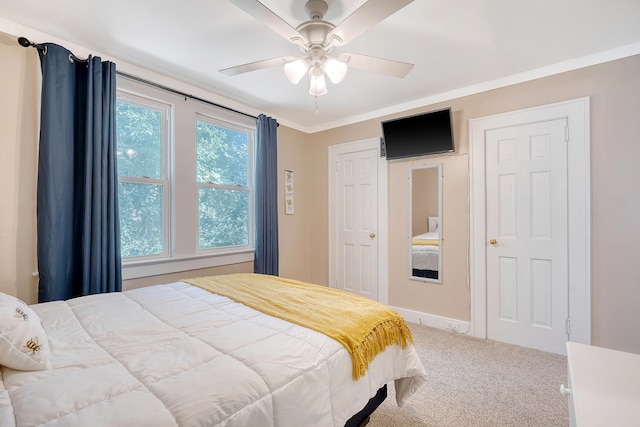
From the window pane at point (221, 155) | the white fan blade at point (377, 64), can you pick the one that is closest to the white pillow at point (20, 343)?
the white fan blade at point (377, 64)

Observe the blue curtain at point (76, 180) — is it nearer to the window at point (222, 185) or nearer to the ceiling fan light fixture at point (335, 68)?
the window at point (222, 185)

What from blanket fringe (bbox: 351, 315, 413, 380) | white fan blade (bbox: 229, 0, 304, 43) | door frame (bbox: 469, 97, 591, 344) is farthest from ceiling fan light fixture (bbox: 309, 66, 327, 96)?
door frame (bbox: 469, 97, 591, 344)

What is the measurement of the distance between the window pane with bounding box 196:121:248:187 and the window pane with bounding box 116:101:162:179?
0.40 metres

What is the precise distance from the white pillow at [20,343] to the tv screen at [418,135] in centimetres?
317

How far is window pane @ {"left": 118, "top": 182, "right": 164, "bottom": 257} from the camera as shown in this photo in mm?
2496

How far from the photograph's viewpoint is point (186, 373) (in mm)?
970

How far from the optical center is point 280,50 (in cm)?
225

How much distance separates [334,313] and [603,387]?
3.40ft

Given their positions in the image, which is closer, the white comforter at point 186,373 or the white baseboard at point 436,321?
the white comforter at point 186,373

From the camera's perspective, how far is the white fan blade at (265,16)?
1310 mm

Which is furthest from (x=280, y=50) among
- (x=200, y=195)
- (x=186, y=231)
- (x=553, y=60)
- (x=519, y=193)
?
(x=519, y=193)

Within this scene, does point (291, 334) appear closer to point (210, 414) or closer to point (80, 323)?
point (210, 414)

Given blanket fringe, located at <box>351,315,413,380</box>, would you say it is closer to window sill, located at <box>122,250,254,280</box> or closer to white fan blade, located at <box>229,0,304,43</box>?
white fan blade, located at <box>229,0,304,43</box>

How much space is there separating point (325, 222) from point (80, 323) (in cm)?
298
